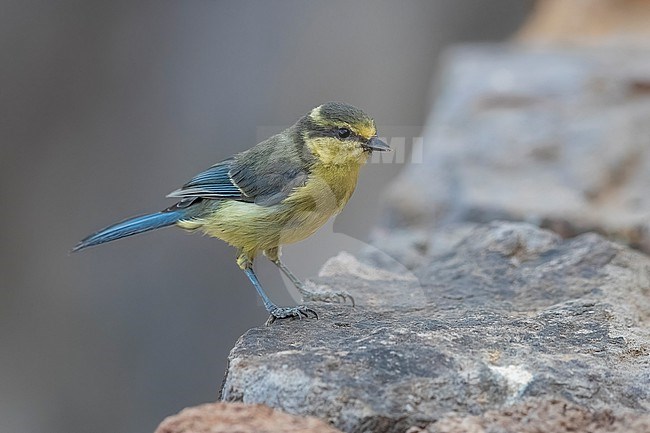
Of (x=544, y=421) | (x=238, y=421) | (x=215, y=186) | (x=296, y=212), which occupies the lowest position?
(x=544, y=421)

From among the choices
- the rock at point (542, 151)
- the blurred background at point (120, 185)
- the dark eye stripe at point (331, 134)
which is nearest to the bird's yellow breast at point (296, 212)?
the dark eye stripe at point (331, 134)

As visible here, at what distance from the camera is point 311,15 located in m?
8.42

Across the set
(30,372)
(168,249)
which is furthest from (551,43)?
(30,372)

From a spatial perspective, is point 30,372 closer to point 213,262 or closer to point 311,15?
point 213,262

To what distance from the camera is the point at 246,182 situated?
3670 millimetres

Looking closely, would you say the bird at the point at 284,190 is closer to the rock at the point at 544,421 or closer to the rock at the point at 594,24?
the rock at the point at 544,421

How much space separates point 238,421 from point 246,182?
162 cm

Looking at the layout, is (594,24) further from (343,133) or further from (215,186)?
(215,186)

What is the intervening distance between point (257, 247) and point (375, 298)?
573 millimetres

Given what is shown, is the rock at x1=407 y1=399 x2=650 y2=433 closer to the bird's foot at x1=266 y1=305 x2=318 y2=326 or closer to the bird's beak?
the bird's foot at x1=266 y1=305 x2=318 y2=326

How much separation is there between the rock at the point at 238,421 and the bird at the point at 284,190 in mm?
1047

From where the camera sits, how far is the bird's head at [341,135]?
136 inches

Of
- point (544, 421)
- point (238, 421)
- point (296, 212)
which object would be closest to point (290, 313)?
point (296, 212)

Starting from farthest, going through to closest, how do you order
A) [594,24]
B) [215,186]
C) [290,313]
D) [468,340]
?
[594,24], [215,186], [290,313], [468,340]
